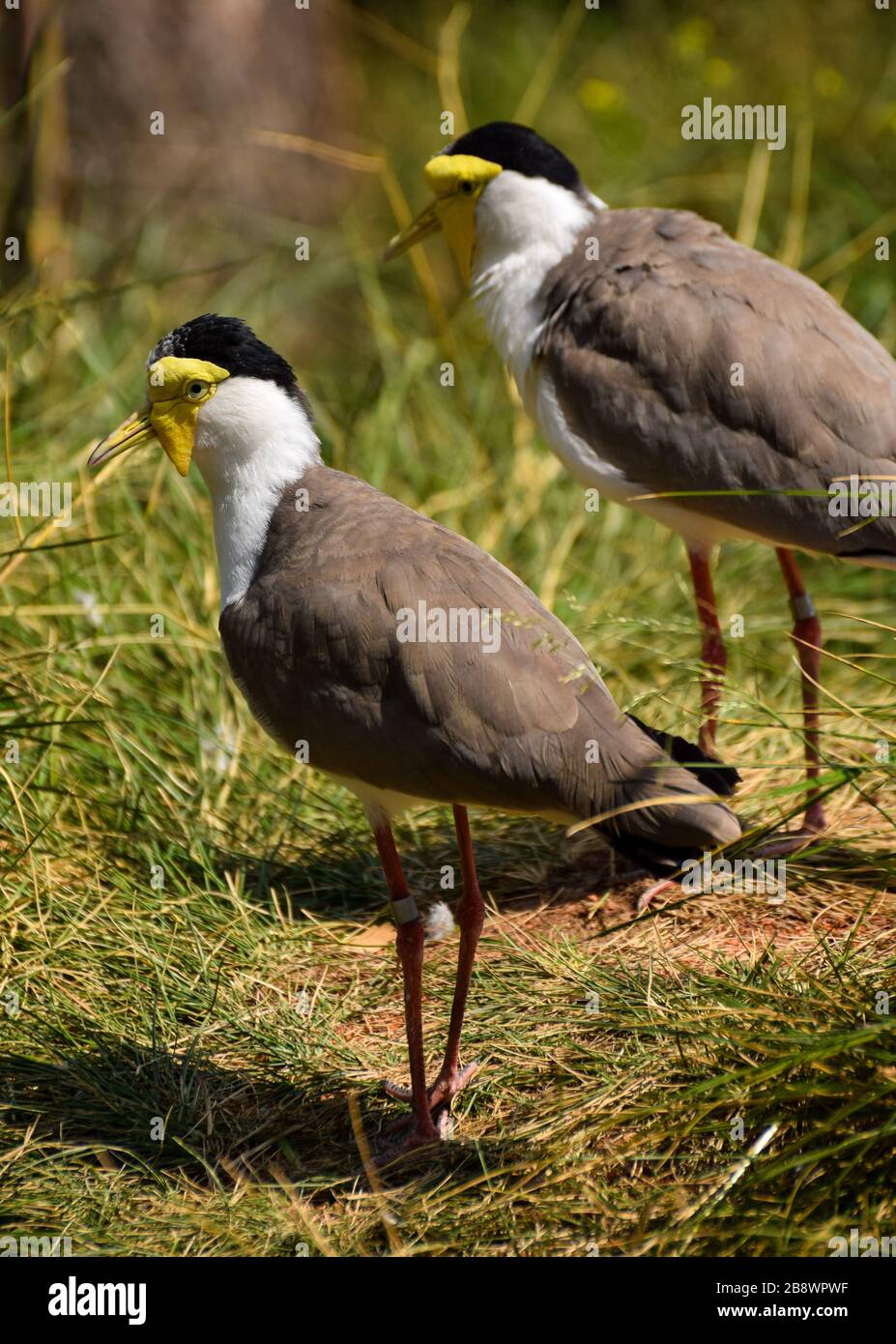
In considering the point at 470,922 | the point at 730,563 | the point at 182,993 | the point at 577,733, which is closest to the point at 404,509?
the point at 577,733

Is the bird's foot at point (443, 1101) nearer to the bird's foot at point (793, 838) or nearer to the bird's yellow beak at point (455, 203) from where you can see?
the bird's foot at point (793, 838)

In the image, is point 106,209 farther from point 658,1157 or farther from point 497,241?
point 658,1157

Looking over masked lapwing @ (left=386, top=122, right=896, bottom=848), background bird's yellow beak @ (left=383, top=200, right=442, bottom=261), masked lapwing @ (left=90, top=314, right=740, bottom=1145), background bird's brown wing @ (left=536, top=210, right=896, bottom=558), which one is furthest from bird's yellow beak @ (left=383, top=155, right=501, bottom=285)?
masked lapwing @ (left=90, top=314, right=740, bottom=1145)

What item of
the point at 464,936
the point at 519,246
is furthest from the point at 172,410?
the point at 519,246

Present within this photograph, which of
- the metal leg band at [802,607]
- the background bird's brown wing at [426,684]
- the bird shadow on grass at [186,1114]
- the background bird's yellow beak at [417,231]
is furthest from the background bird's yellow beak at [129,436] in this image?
the metal leg band at [802,607]

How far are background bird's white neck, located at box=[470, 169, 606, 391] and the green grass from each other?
1.01 m

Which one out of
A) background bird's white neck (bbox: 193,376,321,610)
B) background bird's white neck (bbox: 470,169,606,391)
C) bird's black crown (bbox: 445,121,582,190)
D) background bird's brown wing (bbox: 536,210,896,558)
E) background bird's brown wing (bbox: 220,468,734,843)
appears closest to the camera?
background bird's brown wing (bbox: 220,468,734,843)

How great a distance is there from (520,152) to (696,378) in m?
1.21

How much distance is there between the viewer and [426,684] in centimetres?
333

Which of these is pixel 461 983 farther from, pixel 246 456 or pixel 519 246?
pixel 519 246

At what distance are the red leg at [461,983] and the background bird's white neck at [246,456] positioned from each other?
85 cm

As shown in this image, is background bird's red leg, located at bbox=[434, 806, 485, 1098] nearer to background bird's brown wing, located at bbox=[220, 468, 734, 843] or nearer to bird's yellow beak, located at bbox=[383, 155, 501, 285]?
background bird's brown wing, located at bbox=[220, 468, 734, 843]

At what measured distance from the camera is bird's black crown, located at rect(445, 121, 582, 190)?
5035 millimetres

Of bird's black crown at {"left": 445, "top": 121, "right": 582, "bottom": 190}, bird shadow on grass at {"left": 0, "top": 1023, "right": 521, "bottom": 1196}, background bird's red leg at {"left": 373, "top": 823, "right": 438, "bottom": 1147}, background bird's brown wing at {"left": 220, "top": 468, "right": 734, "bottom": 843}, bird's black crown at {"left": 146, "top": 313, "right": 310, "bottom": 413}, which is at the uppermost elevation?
bird's black crown at {"left": 445, "top": 121, "right": 582, "bottom": 190}
